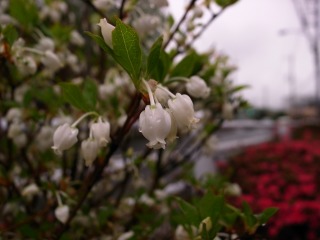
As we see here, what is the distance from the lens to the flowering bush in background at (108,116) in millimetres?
686

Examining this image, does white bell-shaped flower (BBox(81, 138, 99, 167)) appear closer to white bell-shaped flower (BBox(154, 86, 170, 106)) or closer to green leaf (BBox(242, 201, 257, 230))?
white bell-shaped flower (BBox(154, 86, 170, 106))

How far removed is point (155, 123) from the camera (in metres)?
0.64

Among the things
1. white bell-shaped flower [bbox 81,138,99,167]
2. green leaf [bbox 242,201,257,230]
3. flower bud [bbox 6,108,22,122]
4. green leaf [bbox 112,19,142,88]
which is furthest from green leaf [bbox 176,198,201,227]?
flower bud [bbox 6,108,22,122]

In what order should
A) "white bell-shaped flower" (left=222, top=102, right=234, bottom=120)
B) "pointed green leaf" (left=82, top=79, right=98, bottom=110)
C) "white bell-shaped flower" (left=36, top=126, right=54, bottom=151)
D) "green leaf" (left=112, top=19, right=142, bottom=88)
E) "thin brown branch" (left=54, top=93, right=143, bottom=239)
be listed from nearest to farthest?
"green leaf" (left=112, top=19, right=142, bottom=88), "thin brown branch" (left=54, top=93, right=143, bottom=239), "pointed green leaf" (left=82, top=79, right=98, bottom=110), "white bell-shaped flower" (left=36, top=126, right=54, bottom=151), "white bell-shaped flower" (left=222, top=102, right=234, bottom=120)

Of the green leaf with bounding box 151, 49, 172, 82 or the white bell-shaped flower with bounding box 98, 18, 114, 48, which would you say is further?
the green leaf with bounding box 151, 49, 172, 82

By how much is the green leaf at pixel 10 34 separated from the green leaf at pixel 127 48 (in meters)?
0.43

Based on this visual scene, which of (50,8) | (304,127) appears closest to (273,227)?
(50,8)

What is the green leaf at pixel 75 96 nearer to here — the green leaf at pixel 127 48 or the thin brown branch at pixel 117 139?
the thin brown branch at pixel 117 139

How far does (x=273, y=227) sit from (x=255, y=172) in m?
2.30

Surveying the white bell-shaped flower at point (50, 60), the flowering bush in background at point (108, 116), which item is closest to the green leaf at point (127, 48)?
the flowering bush in background at point (108, 116)

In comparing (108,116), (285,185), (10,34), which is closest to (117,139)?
(10,34)

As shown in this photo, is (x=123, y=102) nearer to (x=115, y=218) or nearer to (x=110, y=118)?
(x=110, y=118)

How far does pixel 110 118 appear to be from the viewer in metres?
1.53

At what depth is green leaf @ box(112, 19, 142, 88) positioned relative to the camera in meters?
0.63
